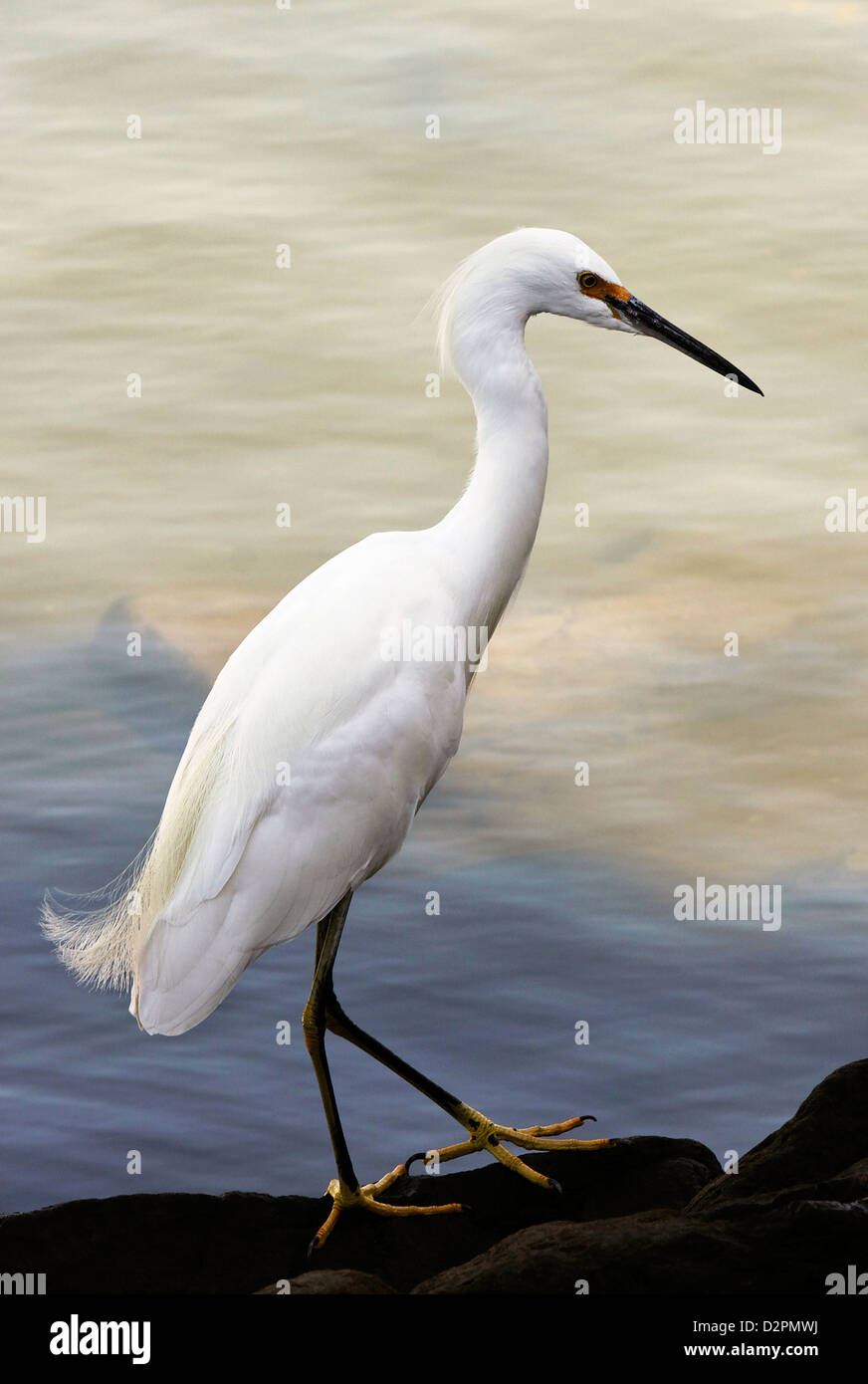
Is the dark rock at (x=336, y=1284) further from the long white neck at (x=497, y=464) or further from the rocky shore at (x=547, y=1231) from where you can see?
the long white neck at (x=497, y=464)

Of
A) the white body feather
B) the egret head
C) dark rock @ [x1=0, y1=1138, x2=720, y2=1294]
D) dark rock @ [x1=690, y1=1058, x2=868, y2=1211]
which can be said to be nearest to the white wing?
the white body feather

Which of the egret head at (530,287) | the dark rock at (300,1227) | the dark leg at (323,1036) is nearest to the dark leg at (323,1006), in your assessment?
the dark leg at (323,1036)

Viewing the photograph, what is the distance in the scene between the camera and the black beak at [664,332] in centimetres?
479

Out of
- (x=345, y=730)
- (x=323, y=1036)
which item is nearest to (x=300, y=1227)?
(x=323, y=1036)

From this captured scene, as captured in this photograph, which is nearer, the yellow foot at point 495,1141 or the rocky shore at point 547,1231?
the rocky shore at point 547,1231

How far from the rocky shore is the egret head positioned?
2134mm

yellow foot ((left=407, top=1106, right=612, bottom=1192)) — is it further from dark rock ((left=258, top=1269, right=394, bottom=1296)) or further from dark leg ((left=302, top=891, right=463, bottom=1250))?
dark rock ((left=258, top=1269, right=394, bottom=1296))

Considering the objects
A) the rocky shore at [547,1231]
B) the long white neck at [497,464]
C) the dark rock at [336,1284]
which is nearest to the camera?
the rocky shore at [547,1231]

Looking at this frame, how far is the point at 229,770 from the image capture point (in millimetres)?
4656

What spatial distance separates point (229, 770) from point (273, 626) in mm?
423

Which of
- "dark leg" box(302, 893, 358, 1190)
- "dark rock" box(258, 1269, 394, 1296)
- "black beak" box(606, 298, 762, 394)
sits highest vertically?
"black beak" box(606, 298, 762, 394)

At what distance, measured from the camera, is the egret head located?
470 centimetres

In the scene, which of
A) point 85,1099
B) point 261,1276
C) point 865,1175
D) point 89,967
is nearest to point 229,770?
point 89,967

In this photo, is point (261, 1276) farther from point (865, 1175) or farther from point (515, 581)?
point (515, 581)
